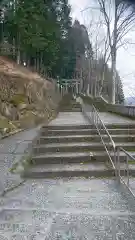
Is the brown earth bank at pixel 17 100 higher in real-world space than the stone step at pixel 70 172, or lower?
higher

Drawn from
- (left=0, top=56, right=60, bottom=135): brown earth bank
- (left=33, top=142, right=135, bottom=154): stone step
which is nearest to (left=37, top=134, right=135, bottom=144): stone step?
(left=33, top=142, right=135, bottom=154): stone step

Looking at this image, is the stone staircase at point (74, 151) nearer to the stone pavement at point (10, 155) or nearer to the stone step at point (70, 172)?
the stone step at point (70, 172)

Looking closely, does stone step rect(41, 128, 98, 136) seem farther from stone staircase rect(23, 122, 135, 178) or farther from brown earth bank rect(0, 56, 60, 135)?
brown earth bank rect(0, 56, 60, 135)

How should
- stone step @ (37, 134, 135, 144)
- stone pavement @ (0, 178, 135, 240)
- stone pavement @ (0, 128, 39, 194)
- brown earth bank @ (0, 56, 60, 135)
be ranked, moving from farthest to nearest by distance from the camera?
brown earth bank @ (0, 56, 60, 135), stone step @ (37, 134, 135, 144), stone pavement @ (0, 128, 39, 194), stone pavement @ (0, 178, 135, 240)

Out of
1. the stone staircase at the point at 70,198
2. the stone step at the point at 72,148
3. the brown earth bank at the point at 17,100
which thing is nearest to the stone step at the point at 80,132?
the stone staircase at the point at 70,198

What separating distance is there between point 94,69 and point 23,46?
3006 centimetres

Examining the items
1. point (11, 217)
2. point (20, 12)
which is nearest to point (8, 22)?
point (20, 12)

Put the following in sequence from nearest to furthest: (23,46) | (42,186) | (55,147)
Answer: (42,186), (55,147), (23,46)

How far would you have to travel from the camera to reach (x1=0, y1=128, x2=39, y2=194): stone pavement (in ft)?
18.4

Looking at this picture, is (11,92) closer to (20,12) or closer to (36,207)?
(20,12)

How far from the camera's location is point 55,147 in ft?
25.3

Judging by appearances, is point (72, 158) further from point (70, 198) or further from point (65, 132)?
point (70, 198)

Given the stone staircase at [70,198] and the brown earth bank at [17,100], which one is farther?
the brown earth bank at [17,100]

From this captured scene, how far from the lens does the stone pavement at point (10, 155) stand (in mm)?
5594
